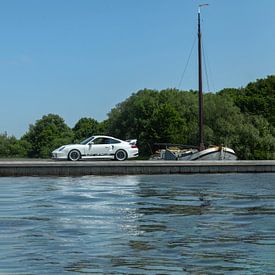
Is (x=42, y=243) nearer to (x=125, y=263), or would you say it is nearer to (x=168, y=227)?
(x=125, y=263)

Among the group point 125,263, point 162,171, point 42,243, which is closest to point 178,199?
point 42,243

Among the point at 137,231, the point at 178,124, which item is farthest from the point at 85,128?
the point at 137,231

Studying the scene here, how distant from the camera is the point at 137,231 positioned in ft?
36.7

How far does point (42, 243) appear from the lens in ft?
32.5

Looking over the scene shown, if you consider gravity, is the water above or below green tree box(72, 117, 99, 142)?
below

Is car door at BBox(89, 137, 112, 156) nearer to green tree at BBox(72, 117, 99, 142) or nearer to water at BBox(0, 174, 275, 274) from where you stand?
water at BBox(0, 174, 275, 274)

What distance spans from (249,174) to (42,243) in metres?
19.5

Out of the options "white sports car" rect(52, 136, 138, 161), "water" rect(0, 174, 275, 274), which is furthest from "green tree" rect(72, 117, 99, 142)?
"water" rect(0, 174, 275, 274)

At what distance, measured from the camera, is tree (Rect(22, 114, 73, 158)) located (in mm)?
95062

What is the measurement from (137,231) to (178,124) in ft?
199

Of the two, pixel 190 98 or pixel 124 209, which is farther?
pixel 190 98

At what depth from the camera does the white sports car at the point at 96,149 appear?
32.3 metres

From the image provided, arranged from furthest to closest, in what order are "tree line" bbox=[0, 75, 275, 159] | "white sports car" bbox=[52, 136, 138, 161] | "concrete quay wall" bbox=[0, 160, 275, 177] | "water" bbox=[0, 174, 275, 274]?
"tree line" bbox=[0, 75, 275, 159] → "white sports car" bbox=[52, 136, 138, 161] → "concrete quay wall" bbox=[0, 160, 275, 177] → "water" bbox=[0, 174, 275, 274]

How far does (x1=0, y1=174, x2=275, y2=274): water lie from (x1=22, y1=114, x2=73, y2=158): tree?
7541cm
